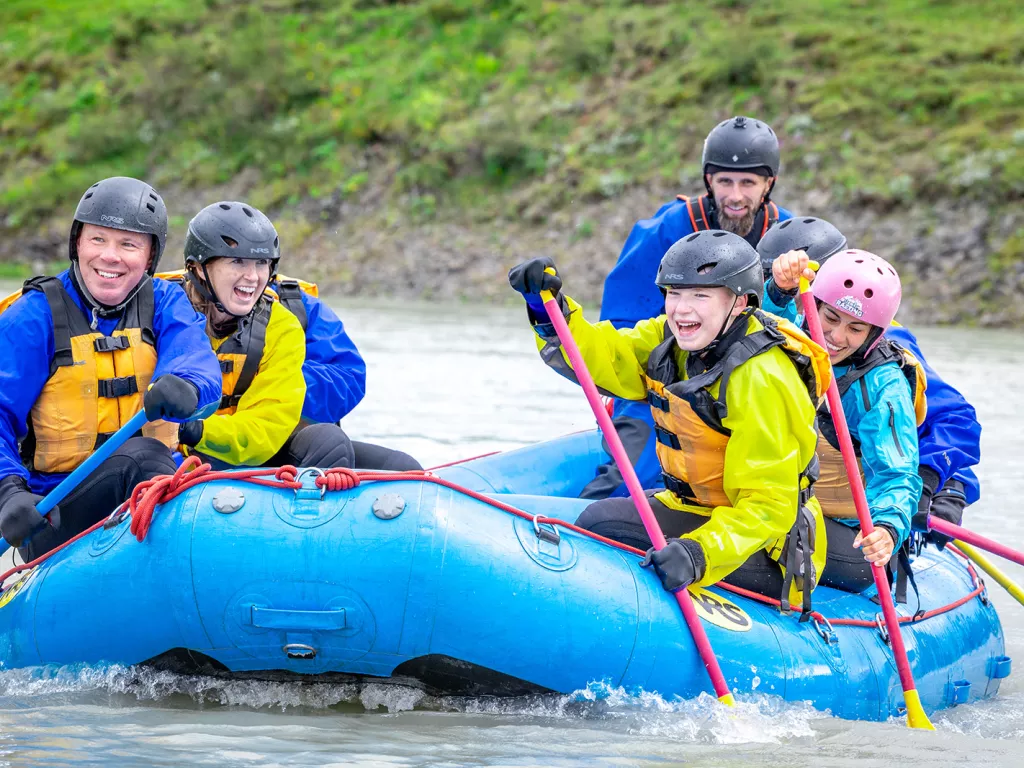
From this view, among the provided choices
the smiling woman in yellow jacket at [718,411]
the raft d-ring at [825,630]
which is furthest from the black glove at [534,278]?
the raft d-ring at [825,630]

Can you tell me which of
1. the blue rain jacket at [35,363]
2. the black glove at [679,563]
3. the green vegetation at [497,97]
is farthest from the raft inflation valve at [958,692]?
the green vegetation at [497,97]

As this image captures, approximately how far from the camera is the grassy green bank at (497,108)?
1991 cm

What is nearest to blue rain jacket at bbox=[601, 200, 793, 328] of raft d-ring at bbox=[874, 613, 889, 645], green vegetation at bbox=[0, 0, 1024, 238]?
raft d-ring at bbox=[874, 613, 889, 645]

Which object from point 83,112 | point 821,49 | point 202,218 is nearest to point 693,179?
point 821,49

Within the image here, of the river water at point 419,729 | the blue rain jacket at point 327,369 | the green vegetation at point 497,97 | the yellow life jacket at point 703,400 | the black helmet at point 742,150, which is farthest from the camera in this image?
the green vegetation at point 497,97

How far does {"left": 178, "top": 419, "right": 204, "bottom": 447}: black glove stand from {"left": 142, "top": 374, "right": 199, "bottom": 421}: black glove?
2.03 feet

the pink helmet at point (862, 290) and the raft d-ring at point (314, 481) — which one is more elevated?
the pink helmet at point (862, 290)

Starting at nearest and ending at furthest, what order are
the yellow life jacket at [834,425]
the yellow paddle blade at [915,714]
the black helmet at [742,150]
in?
the yellow paddle blade at [915,714] < the yellow life jacket at [834,425] < the black helmet at [742,150]

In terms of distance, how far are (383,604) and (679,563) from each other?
2.73ft

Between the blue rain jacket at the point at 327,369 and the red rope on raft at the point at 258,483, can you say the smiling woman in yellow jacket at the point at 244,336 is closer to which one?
the blue rain jacket at the point at 327,369

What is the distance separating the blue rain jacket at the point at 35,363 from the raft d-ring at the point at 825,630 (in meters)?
1.97

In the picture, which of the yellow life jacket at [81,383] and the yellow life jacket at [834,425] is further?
the yellow life jacket at [834,425]

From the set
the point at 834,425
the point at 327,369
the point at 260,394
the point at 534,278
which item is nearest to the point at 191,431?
the point at 260,394

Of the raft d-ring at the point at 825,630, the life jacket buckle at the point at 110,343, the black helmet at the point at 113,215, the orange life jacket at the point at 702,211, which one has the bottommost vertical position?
the raft d-ring at the point at 825,630
